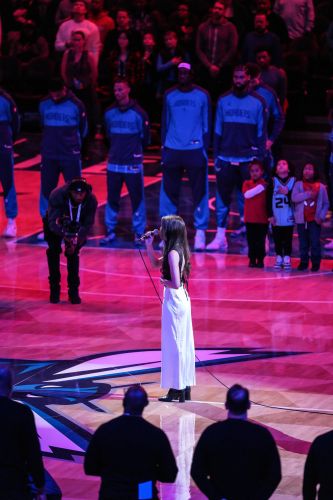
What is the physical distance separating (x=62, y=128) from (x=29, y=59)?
8204 mm

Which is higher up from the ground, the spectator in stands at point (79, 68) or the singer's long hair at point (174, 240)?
the spectator in stands at point (79, 68)

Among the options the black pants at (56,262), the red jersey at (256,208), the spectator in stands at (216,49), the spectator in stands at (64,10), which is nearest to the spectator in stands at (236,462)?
the black pants at (56,262)

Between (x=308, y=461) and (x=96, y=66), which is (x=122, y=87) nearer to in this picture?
(x=96, y=66)

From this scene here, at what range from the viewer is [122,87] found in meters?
16.2

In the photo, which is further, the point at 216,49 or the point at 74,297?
the point at 216,49

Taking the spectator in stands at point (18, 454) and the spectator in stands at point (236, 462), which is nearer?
the spectator in stands at point (236, 462)

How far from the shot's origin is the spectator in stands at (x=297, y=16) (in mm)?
22281

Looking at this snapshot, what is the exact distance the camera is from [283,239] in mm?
15180

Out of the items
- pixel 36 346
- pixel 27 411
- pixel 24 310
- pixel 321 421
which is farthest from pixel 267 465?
pixel 24 310

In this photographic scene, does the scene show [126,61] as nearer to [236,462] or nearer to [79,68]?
[79,68]

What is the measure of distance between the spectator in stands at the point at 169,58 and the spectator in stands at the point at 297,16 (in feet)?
6.65

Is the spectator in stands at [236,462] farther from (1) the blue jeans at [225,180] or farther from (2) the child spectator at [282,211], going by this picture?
(1) the blue jeans at [225,180]

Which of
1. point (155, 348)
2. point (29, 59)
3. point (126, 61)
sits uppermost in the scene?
point (126, 61)

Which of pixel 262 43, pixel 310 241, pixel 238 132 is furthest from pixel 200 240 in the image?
pixel 262 43
